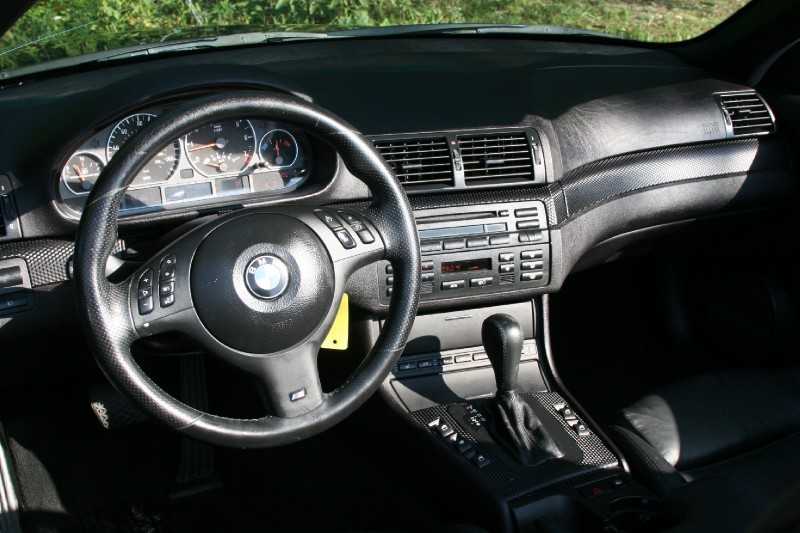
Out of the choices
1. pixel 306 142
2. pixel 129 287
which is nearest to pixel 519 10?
pixel 306 142

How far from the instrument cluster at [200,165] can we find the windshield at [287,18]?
1.04 feet

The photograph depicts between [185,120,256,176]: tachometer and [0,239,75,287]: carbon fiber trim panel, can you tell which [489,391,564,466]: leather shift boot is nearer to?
[185,120,256,176]: tachometer

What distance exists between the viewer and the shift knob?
225 centimetres

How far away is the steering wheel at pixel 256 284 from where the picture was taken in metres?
1.56

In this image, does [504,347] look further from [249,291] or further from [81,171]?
[81,171]

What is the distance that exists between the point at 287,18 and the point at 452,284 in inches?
36.8

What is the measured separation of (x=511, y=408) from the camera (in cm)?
229

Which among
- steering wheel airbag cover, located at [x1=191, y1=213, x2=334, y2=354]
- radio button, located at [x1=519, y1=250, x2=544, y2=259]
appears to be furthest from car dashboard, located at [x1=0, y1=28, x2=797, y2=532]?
steering wheel airbag cover, located at [x1=191, y1=213, x2=334, y2=354]

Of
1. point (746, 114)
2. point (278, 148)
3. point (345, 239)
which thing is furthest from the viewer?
point (746, 114)

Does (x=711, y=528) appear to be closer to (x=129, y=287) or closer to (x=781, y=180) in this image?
(x=129, y=287)

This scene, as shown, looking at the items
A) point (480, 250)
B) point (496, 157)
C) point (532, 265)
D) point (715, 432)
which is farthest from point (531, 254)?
point (715, 432)

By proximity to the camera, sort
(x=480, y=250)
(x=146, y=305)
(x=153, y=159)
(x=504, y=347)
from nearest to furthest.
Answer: (x=146, y=305) → (x=153, y=159) → (x=504, y=347) → (x=480, y=250)

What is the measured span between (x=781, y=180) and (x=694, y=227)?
1.01ft

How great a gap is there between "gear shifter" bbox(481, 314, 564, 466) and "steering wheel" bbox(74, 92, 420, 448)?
513mm
